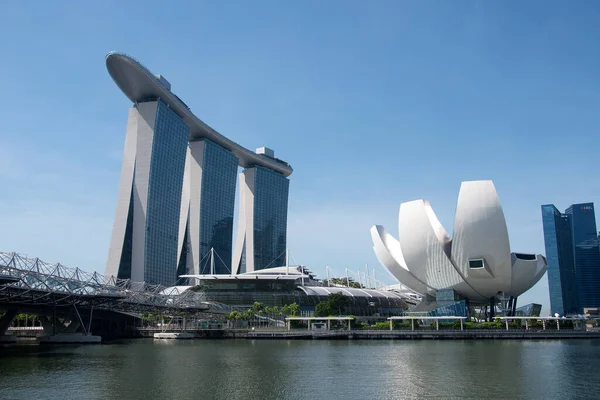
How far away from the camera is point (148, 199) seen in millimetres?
96688

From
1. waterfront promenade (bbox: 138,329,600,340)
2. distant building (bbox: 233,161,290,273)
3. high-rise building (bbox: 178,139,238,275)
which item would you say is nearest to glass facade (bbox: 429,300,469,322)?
waterfront promenade (bbox: 138,329,600,340)

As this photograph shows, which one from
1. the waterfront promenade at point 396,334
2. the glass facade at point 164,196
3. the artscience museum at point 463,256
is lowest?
the waterfront promenade at point 396,334

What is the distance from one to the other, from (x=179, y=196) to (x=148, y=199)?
40.1ft

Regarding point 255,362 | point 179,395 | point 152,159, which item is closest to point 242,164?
point 152,159

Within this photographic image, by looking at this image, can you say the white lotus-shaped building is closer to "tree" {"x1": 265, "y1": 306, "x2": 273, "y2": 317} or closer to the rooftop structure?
"tree" {"x1": 265, "y1": 306, "x2": 273, "y2": 317}

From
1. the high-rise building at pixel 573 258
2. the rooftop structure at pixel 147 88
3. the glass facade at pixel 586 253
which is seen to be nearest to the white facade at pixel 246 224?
the rooftop structure at pixel 147 88

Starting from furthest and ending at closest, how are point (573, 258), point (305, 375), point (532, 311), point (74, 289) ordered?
1. point (573, 258)
2. point (532, 311)
3. point (74, 289)
4. point (305, 375)

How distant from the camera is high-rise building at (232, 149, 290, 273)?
143000 millimetres

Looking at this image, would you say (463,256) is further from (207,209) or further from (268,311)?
(207,209)

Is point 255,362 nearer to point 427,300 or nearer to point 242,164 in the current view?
point 427,300

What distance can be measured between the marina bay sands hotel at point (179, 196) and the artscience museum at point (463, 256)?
40.4 metres

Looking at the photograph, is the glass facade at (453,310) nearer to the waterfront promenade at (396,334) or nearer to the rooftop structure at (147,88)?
the waterfront promenade at (396,334)

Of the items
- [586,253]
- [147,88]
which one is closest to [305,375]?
[147,88]

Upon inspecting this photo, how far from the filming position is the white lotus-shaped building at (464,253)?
69562mm
